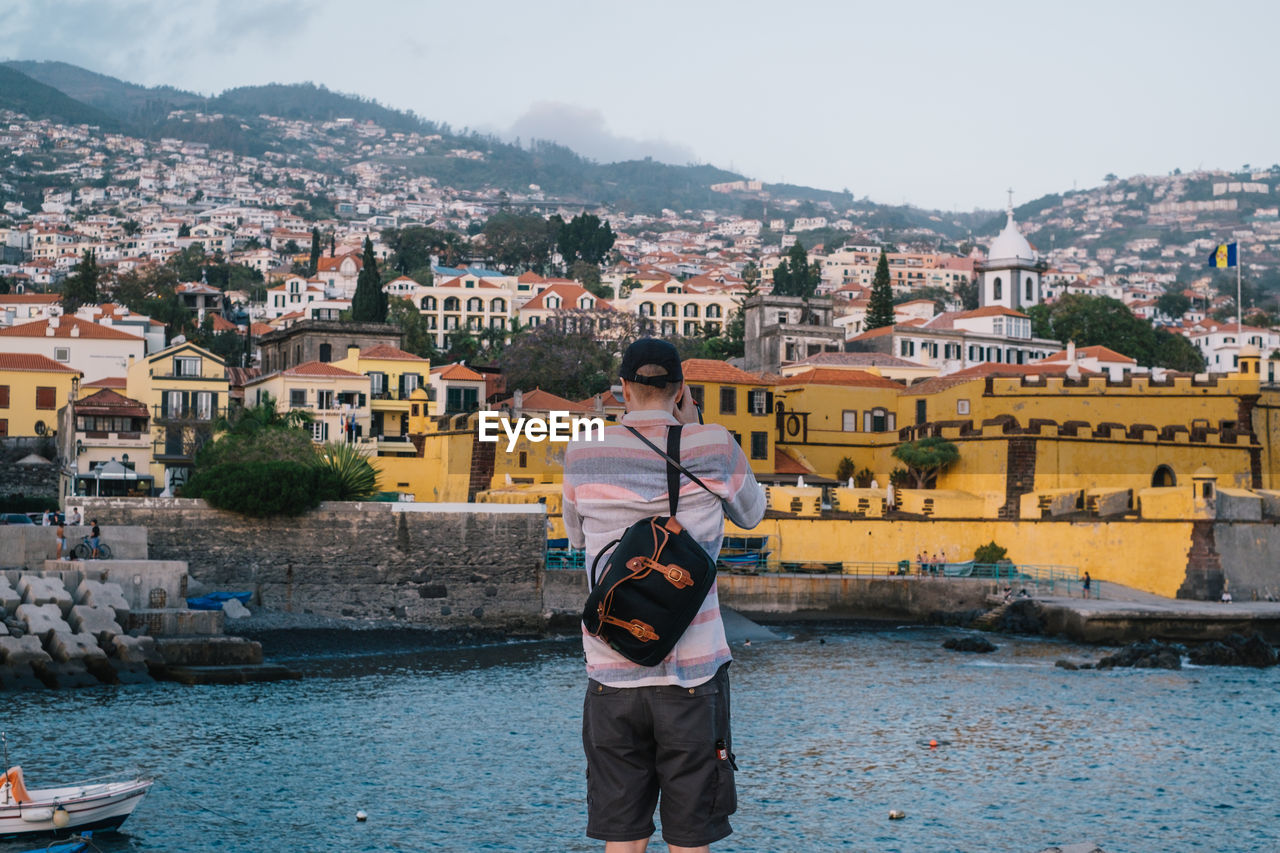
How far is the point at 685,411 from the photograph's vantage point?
5121 millimetres

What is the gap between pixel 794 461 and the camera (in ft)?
164

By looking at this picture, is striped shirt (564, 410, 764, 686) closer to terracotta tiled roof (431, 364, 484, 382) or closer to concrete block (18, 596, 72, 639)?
concrete block (18, 596, 72, 639)

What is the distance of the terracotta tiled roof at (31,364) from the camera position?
53438 millimetres

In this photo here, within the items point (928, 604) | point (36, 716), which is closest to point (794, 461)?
point (928, 604)

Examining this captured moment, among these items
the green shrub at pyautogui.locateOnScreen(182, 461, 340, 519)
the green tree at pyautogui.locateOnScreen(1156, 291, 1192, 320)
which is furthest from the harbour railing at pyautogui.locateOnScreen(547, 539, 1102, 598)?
the green tree at pyautogui.locateOnScreen(1156, 291, 1192, 320)

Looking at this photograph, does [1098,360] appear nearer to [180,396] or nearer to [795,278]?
[180,396]

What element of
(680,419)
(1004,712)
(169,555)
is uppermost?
(680,419)

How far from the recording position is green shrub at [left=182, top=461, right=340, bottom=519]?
3478 cm

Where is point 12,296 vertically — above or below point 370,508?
above

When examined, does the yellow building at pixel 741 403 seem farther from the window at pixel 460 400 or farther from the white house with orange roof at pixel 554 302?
the white house with orange roof at pixel 554 302

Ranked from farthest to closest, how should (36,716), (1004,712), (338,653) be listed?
(338,653), (1004,712), (36,716)

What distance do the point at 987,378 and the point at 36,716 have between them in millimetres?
32618

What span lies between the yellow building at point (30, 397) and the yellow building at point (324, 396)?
7.55 metres

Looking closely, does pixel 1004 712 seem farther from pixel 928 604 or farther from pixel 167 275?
pixel 167 275
